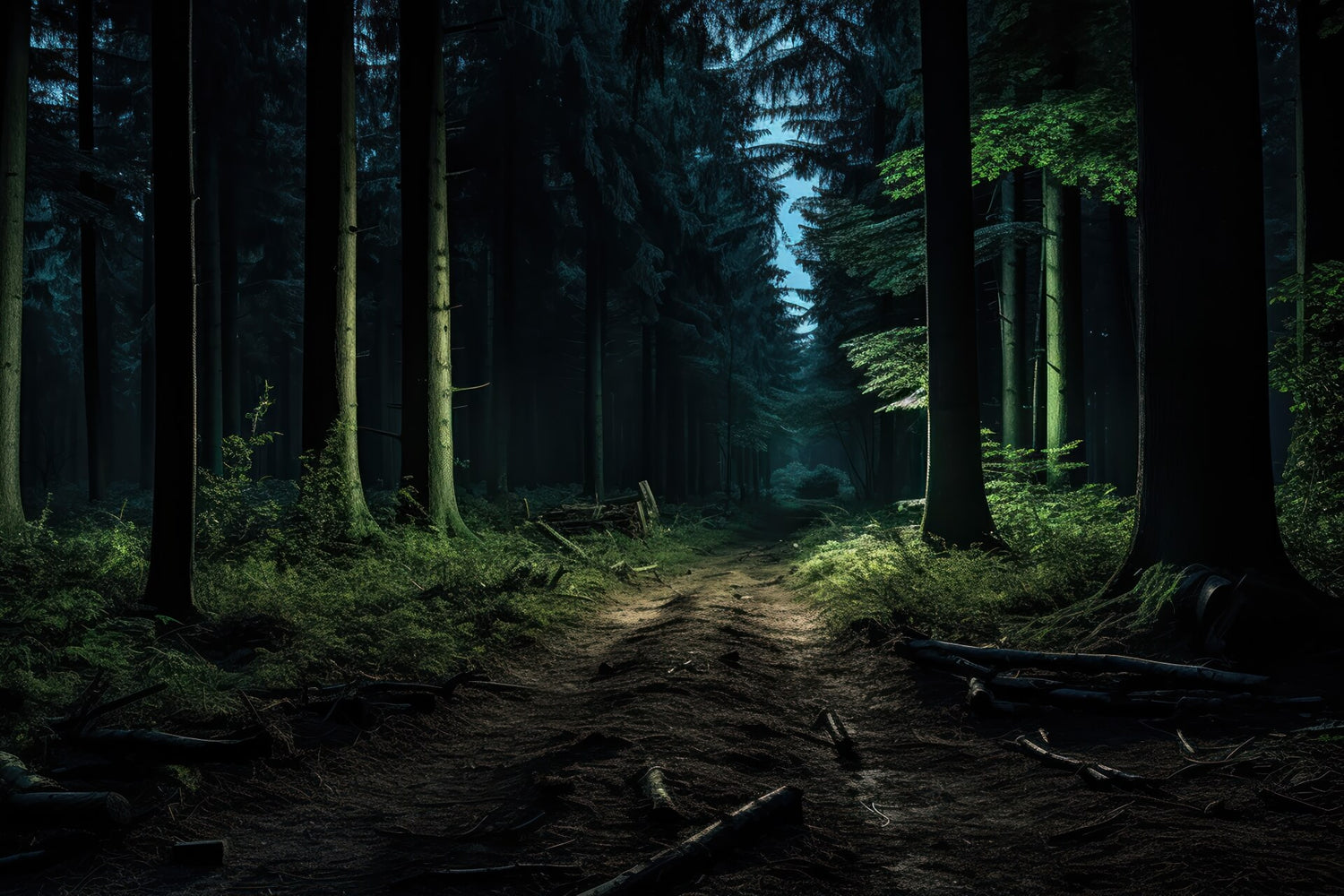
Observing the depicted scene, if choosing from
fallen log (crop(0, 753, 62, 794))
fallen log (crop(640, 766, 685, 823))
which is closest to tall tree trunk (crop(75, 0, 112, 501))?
fallen log (crop(0, 753, 62, 794))

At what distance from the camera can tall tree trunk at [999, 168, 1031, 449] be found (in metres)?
16.0

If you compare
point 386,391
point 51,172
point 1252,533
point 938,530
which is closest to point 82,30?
point 51,172

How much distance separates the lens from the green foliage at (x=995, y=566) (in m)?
7.25

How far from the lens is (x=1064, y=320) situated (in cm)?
1398

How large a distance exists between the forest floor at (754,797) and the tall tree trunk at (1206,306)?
2237 mm

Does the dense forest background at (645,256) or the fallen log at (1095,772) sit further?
the dense forest background at (645,256)

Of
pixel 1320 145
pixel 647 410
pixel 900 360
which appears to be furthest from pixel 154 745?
pixel 647 410

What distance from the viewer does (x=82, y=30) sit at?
1405 centimetres

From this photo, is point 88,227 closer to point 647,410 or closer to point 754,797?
point 647,410

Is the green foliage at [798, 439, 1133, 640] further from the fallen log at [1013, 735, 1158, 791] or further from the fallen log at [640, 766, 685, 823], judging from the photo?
the fallen log at [640, 766, 685, 823]

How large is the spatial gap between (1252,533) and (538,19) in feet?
63.0

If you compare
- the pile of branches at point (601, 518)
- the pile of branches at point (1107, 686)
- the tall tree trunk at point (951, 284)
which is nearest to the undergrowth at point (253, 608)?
the pile of branches at point (601, 518)

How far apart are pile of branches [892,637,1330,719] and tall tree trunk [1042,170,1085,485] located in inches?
370

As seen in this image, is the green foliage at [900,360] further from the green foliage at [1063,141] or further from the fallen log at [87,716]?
the fallen log at [87,716]
